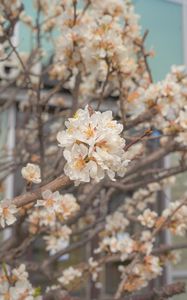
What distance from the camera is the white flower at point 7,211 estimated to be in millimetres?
1315

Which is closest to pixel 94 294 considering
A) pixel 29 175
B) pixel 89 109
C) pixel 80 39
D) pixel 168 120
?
pixel 168 120

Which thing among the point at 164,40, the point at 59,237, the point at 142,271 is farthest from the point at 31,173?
the point at 164,40

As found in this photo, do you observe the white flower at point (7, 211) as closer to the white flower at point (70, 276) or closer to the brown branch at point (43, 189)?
the brown branch at point (43, 189)

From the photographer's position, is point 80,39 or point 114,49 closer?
point 114,49

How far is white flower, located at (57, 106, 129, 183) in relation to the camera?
3.52 ft

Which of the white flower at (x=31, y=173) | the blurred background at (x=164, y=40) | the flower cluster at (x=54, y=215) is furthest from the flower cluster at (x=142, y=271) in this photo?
the blurred background at (x=164, y=40)

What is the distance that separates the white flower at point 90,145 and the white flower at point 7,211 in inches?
11.1

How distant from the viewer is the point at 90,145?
107 cm

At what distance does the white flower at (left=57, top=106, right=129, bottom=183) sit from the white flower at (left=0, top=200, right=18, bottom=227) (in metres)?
0.28

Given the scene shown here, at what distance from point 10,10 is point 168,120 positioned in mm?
1068

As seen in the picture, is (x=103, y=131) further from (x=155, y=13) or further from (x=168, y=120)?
(x=155, y=13)

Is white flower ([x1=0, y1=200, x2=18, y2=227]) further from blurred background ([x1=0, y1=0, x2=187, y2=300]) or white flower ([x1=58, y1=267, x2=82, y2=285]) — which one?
blurred background ([x1=0, y1=0, x2=187, y2=300])

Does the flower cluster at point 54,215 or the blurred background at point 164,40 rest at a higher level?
the blurred background at point 164,40

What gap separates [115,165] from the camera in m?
1.11
